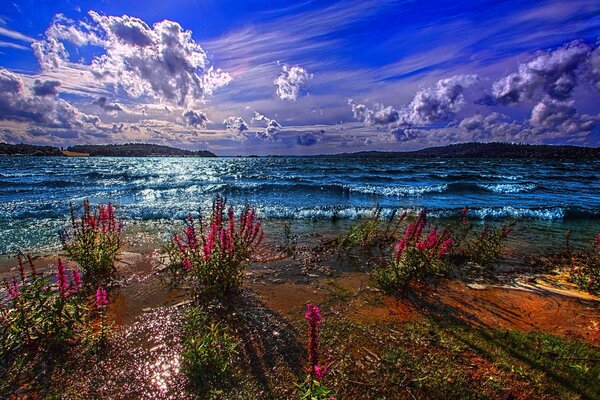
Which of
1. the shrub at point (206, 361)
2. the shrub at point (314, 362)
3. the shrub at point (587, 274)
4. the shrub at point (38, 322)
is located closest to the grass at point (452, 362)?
the shrub at point (314, 362)

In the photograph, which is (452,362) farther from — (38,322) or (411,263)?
(38,322)

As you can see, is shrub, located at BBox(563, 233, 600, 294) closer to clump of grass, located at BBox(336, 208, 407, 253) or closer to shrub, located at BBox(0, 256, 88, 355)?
clump of grass, located at BBox(336, 208, 407, 253)

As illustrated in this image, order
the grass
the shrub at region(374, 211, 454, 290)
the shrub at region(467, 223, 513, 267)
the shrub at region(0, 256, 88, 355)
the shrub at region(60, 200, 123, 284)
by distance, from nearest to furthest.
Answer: the grass < the shrub at region(0, 256, 88, 355) < the shrub at region(374, 211, 454, 290) < the shrub at region(60, 200, 123, 284) < the shrub at region(467, 223, 513, 267)

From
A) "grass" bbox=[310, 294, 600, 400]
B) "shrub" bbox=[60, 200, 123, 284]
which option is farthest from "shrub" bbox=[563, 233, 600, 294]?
"shrub" bbox=[60, 200, 123, 284]

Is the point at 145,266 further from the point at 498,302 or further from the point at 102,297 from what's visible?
the point at 498,302

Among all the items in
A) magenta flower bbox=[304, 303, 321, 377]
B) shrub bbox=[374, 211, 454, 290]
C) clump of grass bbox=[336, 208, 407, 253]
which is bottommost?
clump of grass bbox=[336, 208, 407, 253]

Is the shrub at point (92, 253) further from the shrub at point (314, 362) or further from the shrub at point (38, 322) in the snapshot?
the shrub at point (314, 362)

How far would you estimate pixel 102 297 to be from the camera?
A: 171 inches

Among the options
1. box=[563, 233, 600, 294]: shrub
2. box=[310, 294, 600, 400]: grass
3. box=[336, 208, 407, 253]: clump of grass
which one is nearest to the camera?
box=[310, 294, 600, 400]: grass

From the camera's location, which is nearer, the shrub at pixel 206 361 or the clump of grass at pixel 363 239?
the shrub at pixel 206 361

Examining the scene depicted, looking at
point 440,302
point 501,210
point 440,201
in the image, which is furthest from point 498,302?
point 440,201

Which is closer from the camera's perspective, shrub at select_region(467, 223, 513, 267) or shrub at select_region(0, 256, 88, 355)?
shrub at select_region(0, 256, 88, 355)

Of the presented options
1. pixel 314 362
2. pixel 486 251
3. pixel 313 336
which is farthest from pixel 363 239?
pixel 313 336

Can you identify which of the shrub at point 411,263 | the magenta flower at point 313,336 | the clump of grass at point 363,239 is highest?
the magenta flower at point 313,336
